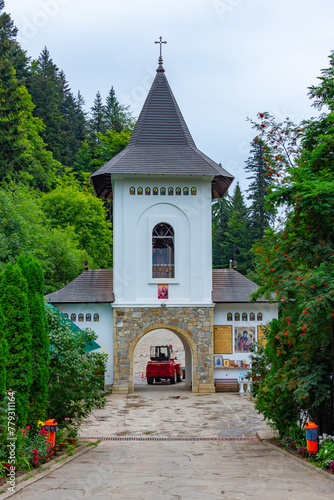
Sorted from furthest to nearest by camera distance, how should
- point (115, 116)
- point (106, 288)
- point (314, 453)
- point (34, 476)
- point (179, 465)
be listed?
point (115, 116) → point (106, 288) → point (314, 453) → point (179, 465) → point (34, 476)

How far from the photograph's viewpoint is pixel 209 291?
23797 millimetres

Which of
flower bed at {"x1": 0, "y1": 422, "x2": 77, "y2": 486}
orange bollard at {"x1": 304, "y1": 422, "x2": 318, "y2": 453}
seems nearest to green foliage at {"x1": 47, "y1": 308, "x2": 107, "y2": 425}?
flower bed at {"x1": 0, "y1": 422, "x2": 77, "y2": 486}

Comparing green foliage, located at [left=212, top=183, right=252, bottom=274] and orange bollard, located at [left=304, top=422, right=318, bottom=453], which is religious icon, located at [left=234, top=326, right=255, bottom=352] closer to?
orange bollard, located at [left=304, top=422, right=318, bottom=453]

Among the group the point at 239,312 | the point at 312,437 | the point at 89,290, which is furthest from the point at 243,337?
the point at 312,437

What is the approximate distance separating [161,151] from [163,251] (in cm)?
411

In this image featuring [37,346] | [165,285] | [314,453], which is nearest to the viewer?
[314,453]

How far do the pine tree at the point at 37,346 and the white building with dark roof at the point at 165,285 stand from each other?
11.5 m

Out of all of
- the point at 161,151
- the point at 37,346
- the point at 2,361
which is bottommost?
the point at 2,361

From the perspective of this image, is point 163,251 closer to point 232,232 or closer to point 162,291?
point 162,291

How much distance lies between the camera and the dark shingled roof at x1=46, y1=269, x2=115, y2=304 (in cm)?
2372

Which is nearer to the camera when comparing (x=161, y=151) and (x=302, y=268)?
(x=302, y=268)

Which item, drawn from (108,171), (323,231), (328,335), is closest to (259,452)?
(328,335)

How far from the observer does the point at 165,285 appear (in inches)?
932

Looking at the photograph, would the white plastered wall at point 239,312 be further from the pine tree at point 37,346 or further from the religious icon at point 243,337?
the pine tree at point 37,346
